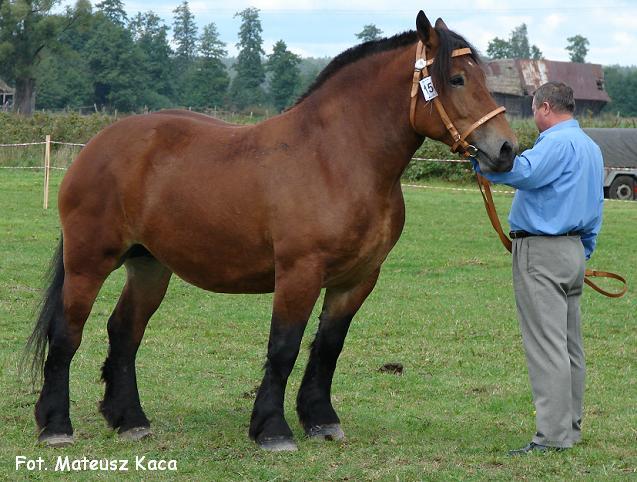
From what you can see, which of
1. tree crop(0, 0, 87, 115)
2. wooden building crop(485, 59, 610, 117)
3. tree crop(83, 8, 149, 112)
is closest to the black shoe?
wooden building crop(485, 59, 610, 117)

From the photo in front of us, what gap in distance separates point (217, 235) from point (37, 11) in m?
63.3

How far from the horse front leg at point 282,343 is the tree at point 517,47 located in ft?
380

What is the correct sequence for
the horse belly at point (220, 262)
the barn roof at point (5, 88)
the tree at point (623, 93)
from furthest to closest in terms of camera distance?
the tree at point (623, 93)
the barn roof at point (5, 88)
the horse belly at point (220, 262)

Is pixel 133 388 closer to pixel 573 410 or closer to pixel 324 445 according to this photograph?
pixel 324 445

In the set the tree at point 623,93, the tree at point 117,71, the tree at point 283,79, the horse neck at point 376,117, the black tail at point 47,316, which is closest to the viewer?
the horse neck at point 376,117

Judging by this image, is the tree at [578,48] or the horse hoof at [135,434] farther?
the tree at [578,48]

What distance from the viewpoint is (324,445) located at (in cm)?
562

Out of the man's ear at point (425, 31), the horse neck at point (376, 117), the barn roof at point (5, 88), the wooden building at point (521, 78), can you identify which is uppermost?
the wooden building at point (521, 78)

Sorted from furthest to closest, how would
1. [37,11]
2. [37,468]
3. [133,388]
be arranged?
[37,11], [133,388], [37,468]

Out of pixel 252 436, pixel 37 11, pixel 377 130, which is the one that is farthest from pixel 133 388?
pixel 37 11

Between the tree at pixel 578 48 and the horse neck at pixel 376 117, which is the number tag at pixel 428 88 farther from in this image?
the tree at pixel 578 48

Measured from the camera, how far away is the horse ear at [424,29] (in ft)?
16.6

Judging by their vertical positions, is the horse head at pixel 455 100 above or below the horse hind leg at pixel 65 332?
above

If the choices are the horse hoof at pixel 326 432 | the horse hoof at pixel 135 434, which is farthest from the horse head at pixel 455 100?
the horse hoof at pixel 135 434
